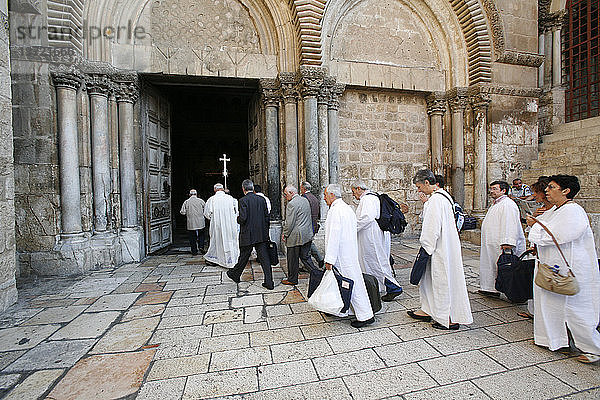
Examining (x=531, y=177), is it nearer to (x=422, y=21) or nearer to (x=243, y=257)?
(x=422, y=21)

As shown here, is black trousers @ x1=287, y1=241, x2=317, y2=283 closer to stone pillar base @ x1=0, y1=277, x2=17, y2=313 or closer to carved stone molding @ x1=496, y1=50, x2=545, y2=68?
stone pillar base @ x1=0, y1=277, x2=17, y2=313

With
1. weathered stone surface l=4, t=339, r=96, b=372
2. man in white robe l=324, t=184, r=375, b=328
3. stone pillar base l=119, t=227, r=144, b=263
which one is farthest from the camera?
stone pillar base l=119, t=227, r=144, b=263

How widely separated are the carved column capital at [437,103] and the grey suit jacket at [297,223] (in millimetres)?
5691

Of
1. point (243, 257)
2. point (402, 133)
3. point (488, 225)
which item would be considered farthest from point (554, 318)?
point (402, 133)

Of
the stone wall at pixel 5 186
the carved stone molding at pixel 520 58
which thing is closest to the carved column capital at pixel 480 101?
the carved stone molding at pixel 520 58

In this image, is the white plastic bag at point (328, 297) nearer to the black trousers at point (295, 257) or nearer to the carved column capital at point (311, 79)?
the black trousers at point (295, 257)

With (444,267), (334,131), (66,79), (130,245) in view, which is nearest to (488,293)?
(444,267)

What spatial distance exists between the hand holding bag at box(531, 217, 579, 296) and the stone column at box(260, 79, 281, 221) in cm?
533

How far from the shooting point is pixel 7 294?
410 centimetres

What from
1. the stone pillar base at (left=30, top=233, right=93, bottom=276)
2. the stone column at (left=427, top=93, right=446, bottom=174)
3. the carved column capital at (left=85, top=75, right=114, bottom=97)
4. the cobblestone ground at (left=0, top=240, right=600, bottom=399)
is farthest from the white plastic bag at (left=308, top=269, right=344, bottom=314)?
the stone column at (left=427, top=93, right=446, bottom=174)

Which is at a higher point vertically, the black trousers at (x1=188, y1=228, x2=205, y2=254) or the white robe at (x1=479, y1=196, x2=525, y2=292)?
the white robe at (x1=479, y1=196, x2=525, y2=292)

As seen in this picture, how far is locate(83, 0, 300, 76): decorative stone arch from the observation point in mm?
6320

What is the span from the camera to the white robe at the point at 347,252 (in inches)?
132

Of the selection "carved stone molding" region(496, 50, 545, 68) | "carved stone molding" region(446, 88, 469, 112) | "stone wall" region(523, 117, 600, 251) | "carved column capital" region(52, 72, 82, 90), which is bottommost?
"stone wall" region(523, 117, 600, 251)
